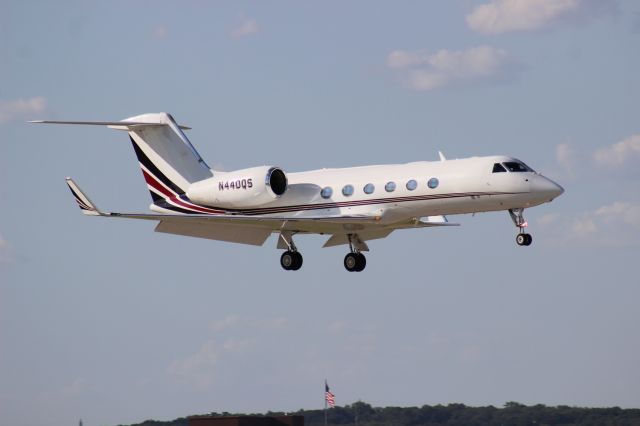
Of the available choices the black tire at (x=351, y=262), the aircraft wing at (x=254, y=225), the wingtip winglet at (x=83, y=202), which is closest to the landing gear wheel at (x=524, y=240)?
the aircraft wing at (x=254, y=225)

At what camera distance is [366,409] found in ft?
203

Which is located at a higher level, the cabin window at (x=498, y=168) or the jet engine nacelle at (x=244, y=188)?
the jet engine nacelle at (x=244, y=188)

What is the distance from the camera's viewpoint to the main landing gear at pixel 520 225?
120 feet

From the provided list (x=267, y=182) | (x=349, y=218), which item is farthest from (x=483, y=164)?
(x=267, y=182)

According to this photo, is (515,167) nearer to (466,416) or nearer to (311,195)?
(311,195)

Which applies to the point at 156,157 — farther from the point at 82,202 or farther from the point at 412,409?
the point at 412,409

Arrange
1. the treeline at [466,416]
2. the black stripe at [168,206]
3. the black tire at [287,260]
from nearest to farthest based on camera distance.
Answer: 1. the black tire at [287,260]
2. the black stripe at [168,206]
3. the treeline at [466,416]

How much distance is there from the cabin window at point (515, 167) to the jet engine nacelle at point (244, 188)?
6982 millimetres

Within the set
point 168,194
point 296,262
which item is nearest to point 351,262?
point 296,262

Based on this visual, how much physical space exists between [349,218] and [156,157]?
7975 millimetres

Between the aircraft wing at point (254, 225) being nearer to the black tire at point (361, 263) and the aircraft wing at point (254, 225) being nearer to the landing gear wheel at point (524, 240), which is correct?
the black tire at point (361, 263)

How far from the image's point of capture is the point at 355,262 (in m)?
40.8

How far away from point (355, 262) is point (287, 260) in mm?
2154

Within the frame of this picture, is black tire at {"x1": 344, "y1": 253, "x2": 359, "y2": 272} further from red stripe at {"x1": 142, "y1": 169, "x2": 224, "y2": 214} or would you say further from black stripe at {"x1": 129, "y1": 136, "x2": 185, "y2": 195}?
black stripe at {"x1": 129, "y1": 136, "x2": 185, "y2": 195}
